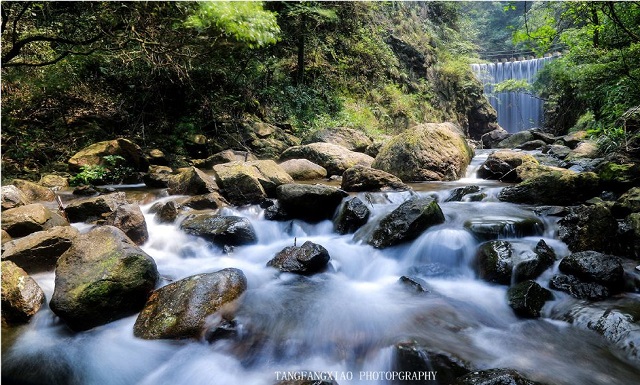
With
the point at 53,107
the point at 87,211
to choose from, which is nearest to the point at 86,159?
the point at 53,107

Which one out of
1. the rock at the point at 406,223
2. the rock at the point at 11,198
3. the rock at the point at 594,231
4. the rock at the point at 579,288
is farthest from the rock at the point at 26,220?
the rock at the point at 594,231

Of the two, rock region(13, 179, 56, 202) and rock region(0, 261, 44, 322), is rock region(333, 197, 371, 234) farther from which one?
rock region(13, 179, 56, 202)

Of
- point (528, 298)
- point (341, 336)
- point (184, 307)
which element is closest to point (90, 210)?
point (184, 307)

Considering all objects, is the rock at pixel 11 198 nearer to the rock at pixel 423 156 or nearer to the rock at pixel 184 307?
the rock at pixel 184 307

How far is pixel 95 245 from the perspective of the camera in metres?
3.72

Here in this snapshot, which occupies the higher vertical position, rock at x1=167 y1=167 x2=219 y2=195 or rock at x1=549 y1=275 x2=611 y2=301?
rock at x1=167 y1=167 x2=219 y2=195

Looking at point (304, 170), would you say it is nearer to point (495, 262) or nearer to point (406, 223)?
point (406, 223)

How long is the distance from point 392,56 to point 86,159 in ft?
49.9

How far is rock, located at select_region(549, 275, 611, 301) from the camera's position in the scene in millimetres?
3713

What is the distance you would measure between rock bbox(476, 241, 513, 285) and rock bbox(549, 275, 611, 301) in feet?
1.53

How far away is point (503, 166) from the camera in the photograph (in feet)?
28.8

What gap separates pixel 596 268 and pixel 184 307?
14.1 feet

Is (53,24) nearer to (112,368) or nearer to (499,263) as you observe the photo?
(112,368)

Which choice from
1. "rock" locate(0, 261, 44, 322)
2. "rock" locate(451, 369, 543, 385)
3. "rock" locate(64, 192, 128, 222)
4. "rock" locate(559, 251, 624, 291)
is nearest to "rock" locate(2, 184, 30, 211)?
"rock" locate(64, 192, 128, 222)
